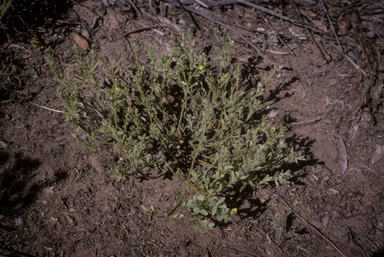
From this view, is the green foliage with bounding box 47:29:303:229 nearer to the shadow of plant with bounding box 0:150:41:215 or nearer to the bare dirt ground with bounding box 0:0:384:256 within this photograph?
the bare dirt ground with bounding box 0:0:384:256

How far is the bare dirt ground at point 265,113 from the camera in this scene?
7.18ft

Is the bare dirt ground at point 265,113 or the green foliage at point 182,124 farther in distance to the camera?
the bare dirt ground at point 265,113

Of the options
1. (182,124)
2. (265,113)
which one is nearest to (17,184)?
(182,124)

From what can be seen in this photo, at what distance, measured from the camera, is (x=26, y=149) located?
7.84ft

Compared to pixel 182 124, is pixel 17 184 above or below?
below

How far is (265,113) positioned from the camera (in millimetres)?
2846

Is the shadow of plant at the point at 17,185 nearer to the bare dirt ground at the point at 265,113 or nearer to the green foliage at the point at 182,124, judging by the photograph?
the bare dirt ground at the point at 265,113

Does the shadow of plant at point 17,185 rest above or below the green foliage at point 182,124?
below

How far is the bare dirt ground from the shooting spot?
2.19 meters

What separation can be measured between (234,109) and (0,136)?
93.7 inches

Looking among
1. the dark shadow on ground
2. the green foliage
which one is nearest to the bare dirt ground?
the dark shadow on ground

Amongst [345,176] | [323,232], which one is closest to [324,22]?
[345,176]

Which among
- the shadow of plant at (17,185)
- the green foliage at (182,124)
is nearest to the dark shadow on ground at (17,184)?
the shadow of plant at (17,185)

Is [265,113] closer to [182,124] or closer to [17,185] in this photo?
[182,124]
